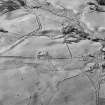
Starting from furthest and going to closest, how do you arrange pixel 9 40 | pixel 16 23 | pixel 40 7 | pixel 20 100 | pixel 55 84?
pixel 40 7 → pixel 16 23 → pixel 9 40 → pixel 55 84 → pixel 20 100

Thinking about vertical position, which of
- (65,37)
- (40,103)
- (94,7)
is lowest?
(40,103)

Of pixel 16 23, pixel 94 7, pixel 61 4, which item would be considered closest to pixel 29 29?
pixel 16 23

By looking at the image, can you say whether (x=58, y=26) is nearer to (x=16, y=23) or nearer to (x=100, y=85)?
(x=16, y=23)

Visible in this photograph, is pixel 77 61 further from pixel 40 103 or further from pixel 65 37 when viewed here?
pixel 40 103

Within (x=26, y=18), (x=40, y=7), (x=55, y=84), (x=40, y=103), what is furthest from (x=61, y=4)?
(x=40, y=103)

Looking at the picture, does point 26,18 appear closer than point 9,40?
No

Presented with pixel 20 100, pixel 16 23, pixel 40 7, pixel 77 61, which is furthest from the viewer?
pixel 40 7

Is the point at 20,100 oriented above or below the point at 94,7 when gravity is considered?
below
